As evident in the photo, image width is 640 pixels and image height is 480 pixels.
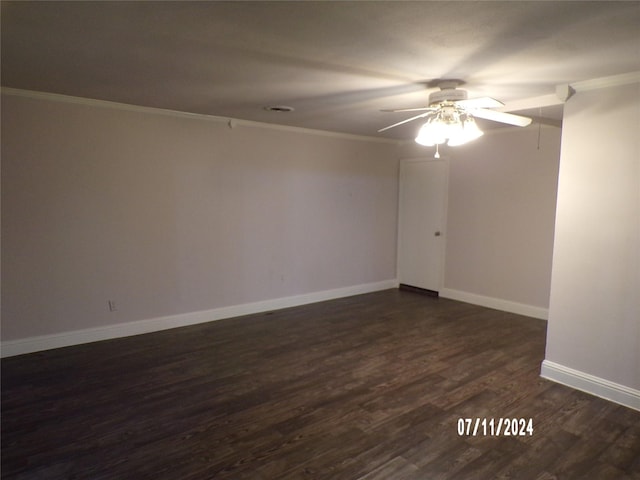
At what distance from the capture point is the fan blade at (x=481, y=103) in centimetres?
252

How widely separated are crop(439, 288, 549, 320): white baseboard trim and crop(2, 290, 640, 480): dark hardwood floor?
0.58 m

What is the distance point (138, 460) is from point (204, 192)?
9.28ft

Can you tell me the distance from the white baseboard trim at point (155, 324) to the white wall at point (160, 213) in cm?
6

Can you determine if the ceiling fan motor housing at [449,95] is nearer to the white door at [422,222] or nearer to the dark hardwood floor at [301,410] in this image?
the dark hardwood floor at [301,410]

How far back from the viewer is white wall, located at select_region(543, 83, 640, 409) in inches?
111

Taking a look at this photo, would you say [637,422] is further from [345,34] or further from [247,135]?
[247,135]

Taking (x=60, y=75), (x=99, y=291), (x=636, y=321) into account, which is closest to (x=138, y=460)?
(x=99, y=291)

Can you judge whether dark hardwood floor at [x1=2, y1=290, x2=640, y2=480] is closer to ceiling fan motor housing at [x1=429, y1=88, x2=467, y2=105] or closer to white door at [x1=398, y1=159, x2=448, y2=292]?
white door at [x1=398, y1=159, x2=448, y2=292]

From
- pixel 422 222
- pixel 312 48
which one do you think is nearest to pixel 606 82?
pixel 312 48

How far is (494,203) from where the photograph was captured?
5.18m

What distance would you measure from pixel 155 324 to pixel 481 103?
367cm

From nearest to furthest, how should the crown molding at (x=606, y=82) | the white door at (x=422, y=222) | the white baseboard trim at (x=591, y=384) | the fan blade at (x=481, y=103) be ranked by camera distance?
the fan blade at (x=481, y=103) < the crown molding at (x=606, y=82) < the white baseboard trim at (x=591, y=384) < the white door at (x=422, y=222)
